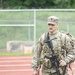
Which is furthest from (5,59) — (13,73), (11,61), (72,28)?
(72,28)

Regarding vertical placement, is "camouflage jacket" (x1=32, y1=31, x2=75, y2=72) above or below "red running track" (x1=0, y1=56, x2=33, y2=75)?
above

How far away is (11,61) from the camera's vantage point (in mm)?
15992

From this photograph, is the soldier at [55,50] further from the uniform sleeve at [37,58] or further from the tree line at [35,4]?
the tree line at [35,4]

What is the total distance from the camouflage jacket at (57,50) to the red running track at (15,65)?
6.06 metres

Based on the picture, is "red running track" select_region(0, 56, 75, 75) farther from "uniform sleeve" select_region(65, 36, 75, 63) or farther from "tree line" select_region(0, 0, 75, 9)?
"tree line" select_region(0, 0, 75, 9)

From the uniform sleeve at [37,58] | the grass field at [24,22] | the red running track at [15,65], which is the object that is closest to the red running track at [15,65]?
the red running track at [15,65]

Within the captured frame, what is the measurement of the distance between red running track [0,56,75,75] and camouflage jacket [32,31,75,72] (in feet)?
19.9

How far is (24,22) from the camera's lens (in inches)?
791

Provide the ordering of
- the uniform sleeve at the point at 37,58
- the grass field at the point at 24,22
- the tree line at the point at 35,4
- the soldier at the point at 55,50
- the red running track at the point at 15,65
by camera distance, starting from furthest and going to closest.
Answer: the tree line at the point at 35,4 → the grass field at the point at 24,22 → the red running track at the point at 15,65 → the uniform sleeve at the point at 37,58 → the soldier at the point at 55,50

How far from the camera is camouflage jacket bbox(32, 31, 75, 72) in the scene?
6332 mm

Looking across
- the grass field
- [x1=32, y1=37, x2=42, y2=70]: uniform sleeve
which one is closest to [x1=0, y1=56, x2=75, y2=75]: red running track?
the grass field

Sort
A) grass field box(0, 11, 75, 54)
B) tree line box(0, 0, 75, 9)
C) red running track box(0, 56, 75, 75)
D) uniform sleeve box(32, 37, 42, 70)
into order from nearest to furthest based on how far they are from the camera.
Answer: uniform sleeve box(32, 37, 42, 70) → red running track box(0, 56, 75, 75) → grass field box(0, 11, 75, 54) → tree line box(0, 0, 75, 9)

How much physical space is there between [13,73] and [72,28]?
759 centimetres

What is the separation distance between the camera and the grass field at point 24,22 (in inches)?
776
